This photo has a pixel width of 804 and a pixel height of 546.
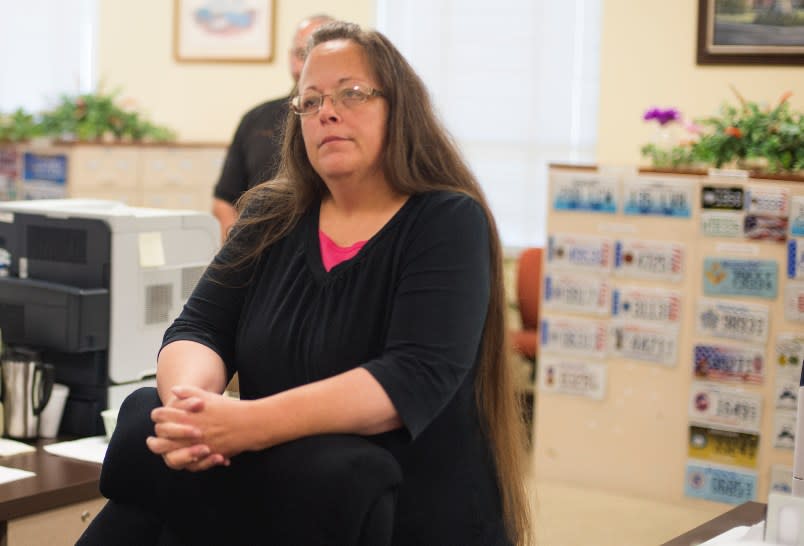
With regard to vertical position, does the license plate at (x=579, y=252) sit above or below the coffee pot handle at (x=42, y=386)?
above

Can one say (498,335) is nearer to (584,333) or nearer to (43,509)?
(43,509)

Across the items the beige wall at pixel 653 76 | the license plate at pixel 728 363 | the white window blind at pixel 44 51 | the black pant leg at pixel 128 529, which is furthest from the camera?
the white window blind at pixel 44 51

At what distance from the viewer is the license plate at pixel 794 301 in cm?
395

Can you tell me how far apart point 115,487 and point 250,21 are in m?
5.44

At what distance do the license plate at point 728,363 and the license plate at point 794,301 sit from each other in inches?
6.8

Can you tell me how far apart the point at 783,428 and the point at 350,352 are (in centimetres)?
281

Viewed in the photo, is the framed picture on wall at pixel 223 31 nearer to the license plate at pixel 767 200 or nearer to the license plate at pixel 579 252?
the license plate at pixel 579 252

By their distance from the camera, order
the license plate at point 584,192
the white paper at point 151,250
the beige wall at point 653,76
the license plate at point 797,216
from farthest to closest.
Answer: the beige wall at point 653,76 < the license plate at point 584,192 < the license plate at point 797,216 < the white paper at point 151,250

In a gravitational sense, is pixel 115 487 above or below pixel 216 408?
below

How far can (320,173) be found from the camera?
1738mm

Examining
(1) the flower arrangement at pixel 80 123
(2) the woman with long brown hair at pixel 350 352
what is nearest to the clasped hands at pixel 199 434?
(2) the woman with long brown hair at pixel 350 352

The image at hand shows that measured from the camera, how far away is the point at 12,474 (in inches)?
86.0

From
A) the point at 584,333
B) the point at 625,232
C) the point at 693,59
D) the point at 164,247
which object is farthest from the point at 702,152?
the point at 164,247

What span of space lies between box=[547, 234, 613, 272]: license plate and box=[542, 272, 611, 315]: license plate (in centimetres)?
4
